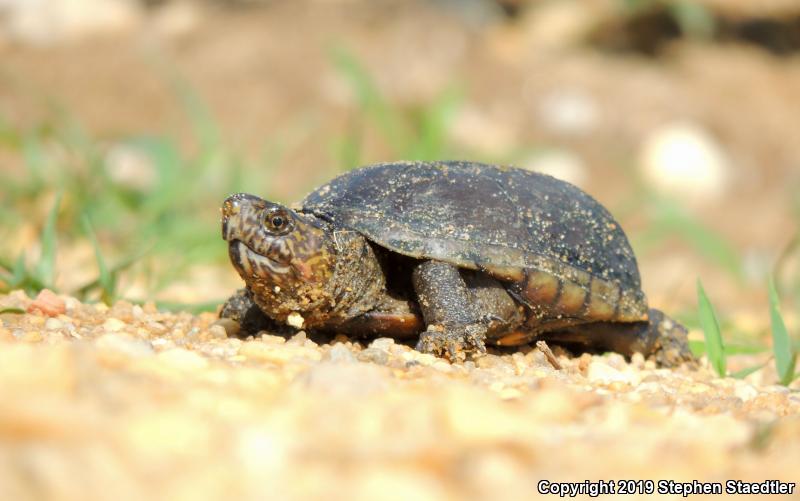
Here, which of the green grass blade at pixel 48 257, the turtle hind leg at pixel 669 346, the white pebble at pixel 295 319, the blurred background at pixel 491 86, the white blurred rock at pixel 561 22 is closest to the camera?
the white pebble at pixel 295 319

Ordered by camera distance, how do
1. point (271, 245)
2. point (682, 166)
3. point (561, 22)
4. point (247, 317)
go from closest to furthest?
point (271, 245), point (247, 317), point (682, 166), point (561, 22)

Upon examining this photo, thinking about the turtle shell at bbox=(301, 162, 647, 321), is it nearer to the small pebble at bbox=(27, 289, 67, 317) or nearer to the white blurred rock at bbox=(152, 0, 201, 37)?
the small pebble at bbox=(27, 289, 67, 317)

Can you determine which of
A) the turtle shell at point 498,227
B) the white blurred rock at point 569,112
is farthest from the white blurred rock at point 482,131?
the turtle shell at point 498,227

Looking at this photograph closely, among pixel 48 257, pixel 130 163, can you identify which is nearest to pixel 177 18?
pixel 130 163

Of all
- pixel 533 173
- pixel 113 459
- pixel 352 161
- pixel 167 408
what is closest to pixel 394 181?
pixel 533 173

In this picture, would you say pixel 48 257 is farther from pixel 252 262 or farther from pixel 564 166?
pixel 564 166

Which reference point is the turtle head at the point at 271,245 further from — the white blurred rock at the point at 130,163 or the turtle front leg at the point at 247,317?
the white blurred rock at the point at 130,163

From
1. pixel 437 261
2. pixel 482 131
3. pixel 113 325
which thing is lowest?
pixel 482 131
